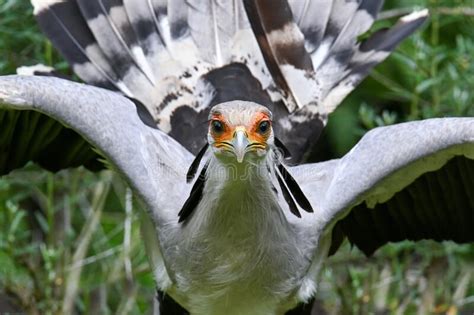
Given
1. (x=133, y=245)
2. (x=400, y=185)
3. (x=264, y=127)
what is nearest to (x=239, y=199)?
(x=264, y=127)

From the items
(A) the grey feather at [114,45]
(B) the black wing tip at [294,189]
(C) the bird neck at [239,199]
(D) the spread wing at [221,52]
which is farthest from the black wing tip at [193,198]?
(A) the grey feather at [114,45]

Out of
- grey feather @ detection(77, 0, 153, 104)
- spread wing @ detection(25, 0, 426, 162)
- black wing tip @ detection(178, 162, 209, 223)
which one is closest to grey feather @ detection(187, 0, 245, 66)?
spread wing @ detection(25, 0, 426, 162)

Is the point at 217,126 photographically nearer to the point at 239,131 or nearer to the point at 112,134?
the point at 239,131

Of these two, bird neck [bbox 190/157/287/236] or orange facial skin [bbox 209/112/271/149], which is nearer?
orange facial skin [bbox 209/112/271/149]

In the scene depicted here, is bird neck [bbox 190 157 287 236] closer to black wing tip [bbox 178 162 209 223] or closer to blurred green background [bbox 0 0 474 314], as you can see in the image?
black wing tip [bbox 178 162 209 223]

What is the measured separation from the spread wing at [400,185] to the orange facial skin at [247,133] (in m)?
0.74

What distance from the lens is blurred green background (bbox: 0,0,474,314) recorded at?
5.36m

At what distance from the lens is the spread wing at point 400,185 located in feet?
14.3

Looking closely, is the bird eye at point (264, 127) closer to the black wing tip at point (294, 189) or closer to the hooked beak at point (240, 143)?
the hooked beak at point (240, 143)

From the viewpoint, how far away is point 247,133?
3.67 metres

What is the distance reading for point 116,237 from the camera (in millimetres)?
6047

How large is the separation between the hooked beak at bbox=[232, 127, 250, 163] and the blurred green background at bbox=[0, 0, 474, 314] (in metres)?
1.69

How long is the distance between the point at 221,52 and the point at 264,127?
1448mm

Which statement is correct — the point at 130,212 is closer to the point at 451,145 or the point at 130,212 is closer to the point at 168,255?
the point at 168,255
